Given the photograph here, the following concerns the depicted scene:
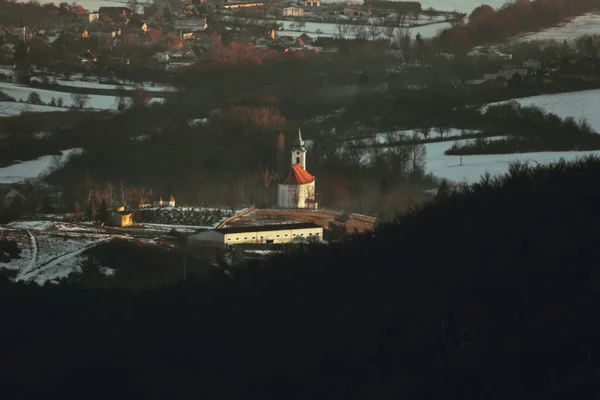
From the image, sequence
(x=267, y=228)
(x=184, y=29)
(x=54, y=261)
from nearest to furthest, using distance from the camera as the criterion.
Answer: (x=54, y=261) < (x=267, y=228) < (x=184, y=29)

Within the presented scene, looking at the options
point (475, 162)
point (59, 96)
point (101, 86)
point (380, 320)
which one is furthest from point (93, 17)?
point (380, 320)

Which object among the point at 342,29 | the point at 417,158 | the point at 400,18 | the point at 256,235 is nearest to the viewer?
the point at 256,235

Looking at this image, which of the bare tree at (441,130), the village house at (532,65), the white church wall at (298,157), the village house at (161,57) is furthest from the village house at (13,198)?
the village house at (161,57)

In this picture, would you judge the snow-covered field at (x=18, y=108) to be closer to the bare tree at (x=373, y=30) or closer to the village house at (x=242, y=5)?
the bare tree at (x=373, y=30)

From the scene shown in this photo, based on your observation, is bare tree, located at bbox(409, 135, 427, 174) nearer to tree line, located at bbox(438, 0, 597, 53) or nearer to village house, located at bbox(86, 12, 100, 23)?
tree line, located at bbox(438, 0, 597, 53)

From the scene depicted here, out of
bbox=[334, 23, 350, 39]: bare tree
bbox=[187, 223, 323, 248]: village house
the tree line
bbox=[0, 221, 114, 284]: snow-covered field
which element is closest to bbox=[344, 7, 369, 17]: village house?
bbox=[334, 23, 350, 39]: bare tree

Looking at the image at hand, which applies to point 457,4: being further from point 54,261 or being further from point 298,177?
point 54,261
